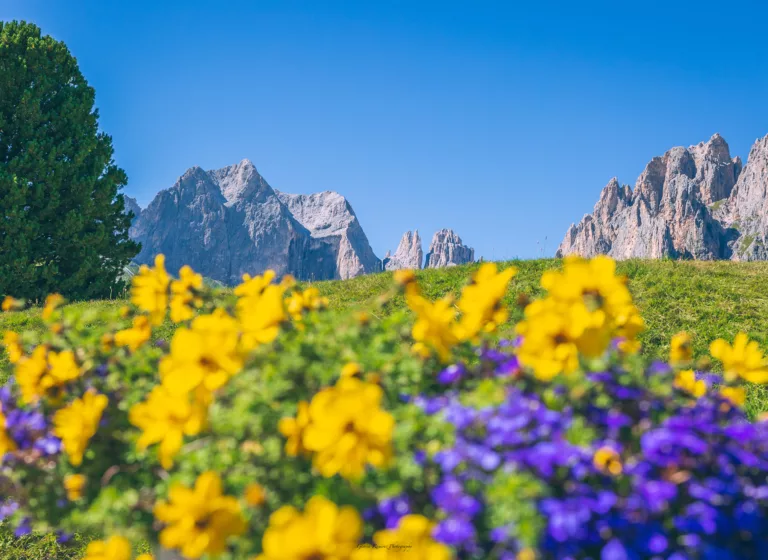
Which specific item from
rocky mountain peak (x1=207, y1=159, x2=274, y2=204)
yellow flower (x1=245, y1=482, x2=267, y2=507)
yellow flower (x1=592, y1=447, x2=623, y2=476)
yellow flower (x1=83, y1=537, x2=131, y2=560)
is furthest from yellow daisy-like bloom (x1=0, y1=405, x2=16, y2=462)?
rocky mountain peak (x1=207, y1=159, x2=274, y2=204)

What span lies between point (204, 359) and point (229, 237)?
179 m

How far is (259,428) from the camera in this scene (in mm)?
1874

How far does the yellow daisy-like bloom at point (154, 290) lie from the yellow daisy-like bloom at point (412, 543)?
4.94ft

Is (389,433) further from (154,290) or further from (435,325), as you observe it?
(154,290)

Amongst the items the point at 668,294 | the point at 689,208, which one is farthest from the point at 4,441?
the point at 689,208

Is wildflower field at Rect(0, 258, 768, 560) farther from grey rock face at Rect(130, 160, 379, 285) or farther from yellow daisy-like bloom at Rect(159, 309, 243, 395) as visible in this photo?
grey rock face at Rect(130, 160, 379, 285)

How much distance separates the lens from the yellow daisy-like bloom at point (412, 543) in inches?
58.8

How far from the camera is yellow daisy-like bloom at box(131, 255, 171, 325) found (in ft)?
8.45

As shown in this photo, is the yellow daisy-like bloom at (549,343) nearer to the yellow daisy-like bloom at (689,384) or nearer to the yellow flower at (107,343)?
the yellow daisy-like bloom at (689,384)

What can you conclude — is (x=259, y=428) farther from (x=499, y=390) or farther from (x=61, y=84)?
(x=61, y=84)

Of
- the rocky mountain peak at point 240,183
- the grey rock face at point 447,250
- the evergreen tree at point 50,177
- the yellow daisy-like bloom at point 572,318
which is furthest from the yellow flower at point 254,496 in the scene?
the rocky mountain peak at point 240,183

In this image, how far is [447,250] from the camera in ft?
575

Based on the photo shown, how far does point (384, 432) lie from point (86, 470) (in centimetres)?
138

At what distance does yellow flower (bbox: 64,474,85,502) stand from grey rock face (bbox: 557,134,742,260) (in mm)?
117213
